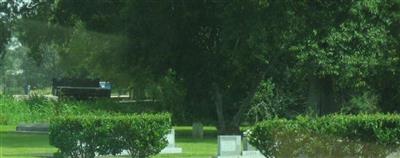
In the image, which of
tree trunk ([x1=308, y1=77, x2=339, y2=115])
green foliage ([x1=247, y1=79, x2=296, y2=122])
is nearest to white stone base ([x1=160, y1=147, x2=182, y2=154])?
green foliage ([x1=247, y1=79, x2=296, y2=122])

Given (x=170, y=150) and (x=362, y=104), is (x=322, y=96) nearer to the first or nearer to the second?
(x=362, y=104)

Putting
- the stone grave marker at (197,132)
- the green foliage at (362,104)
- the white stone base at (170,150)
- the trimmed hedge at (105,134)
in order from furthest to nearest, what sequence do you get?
the green foliage at (362,104) → the stone grave marker at (197,132) → the white stone base at (170,150) → the trimmed hedge at (105,134)

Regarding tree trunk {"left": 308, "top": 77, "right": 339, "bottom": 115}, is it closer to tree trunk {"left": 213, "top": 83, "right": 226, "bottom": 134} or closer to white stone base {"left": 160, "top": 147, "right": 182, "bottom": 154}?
tree trunk {"left": 213, "top": 83, "right": 226, "bottom": 134}

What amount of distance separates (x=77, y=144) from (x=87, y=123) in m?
0.50

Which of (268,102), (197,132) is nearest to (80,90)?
(197,132)

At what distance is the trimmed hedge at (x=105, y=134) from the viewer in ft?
58.7

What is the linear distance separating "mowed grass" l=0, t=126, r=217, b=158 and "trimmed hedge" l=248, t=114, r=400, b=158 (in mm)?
6624

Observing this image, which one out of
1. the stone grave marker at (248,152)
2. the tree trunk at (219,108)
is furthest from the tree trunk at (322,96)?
the stone grave marker at (248,152)

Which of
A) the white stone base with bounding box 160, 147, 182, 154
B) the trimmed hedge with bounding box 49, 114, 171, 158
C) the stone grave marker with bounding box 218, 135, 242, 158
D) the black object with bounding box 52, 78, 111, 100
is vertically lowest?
the white stone base with bounding box 160, 147, 182, 154

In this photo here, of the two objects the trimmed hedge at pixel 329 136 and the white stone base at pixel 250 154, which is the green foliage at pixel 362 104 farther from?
the trimmed hedge at pixel 329 136

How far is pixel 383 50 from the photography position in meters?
32.5

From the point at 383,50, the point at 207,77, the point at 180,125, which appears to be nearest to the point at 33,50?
the point at 180,125

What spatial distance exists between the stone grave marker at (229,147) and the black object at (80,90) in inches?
1102

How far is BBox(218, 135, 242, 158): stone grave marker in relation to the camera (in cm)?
2136
